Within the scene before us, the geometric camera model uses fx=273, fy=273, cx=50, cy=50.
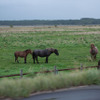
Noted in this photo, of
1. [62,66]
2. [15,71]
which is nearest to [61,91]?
[15,71]

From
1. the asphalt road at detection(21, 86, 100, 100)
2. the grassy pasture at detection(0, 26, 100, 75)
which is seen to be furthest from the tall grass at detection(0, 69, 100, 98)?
the grassy pasture at detection(0, 26, 100, 75)

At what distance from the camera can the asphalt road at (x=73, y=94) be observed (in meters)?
11.0

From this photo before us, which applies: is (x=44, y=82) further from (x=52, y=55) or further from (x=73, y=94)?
(x=52, y=55)

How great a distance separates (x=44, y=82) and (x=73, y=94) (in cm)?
140

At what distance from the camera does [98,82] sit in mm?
13070

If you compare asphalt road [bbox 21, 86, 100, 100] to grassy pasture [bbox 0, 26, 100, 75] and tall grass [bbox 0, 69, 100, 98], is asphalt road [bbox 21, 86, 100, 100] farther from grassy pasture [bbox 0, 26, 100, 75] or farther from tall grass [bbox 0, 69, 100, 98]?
grassy pasture [bbox 0, 26, 100, 75]

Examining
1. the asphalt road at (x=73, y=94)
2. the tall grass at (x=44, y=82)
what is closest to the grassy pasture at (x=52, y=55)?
the tall grass at (x=44, y=82)

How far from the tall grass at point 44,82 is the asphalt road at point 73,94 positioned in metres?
0.38

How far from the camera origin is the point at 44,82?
12016mm

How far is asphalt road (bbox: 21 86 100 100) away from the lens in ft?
36.0

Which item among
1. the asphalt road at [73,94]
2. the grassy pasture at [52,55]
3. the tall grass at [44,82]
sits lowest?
the grassy pasture at [52,55]

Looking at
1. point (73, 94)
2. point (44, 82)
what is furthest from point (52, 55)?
point (73, 94)

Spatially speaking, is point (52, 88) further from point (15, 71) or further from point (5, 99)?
point (15, 71)

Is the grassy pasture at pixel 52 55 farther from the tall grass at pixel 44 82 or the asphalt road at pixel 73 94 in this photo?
the asphalt road at pixel 73 94
